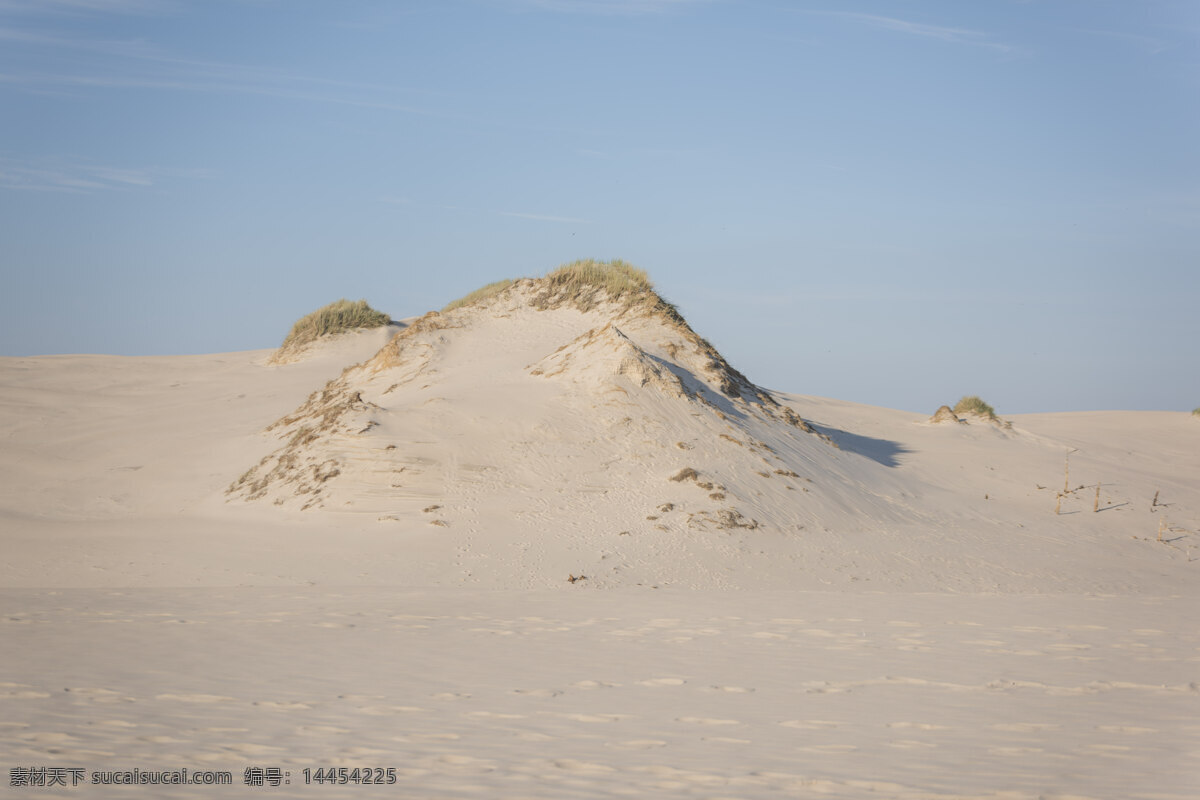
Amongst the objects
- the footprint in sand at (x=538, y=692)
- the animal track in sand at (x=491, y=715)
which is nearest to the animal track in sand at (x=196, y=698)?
the animal track in sand at (x=491, y=715)

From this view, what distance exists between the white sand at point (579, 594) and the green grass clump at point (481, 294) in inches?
47.4

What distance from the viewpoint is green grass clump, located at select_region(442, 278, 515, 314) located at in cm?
2116

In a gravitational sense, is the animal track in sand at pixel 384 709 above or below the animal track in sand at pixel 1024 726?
above

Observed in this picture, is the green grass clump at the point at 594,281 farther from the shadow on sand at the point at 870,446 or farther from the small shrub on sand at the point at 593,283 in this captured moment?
the shadow on sand at the point at 870,446

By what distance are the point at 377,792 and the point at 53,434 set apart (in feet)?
57.2

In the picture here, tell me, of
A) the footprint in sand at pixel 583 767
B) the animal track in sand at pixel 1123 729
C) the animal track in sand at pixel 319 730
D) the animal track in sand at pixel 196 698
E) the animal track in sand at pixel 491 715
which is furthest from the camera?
the animal track in sand at pixel 196 698

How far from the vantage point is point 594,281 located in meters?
20.1

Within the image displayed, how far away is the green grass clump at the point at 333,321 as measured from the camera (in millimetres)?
26234

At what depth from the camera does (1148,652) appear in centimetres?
682

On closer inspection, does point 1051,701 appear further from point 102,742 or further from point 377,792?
point 102,742

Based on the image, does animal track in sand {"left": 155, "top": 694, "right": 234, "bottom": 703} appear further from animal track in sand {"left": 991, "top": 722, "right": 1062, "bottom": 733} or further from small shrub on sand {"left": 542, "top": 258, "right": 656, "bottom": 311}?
small shrub on sand {"left": 542, "top": 258, "right": 656, "bottom": 311}

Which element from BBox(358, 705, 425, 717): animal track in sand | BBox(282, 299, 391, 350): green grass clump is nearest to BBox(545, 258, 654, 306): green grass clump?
BBox(282, 299, 391, 350): green grass clump

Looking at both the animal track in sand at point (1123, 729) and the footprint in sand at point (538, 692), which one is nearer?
the animal track in sand at point (1123, 729)

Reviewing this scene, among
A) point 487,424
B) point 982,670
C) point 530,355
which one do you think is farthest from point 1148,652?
point 530,355
